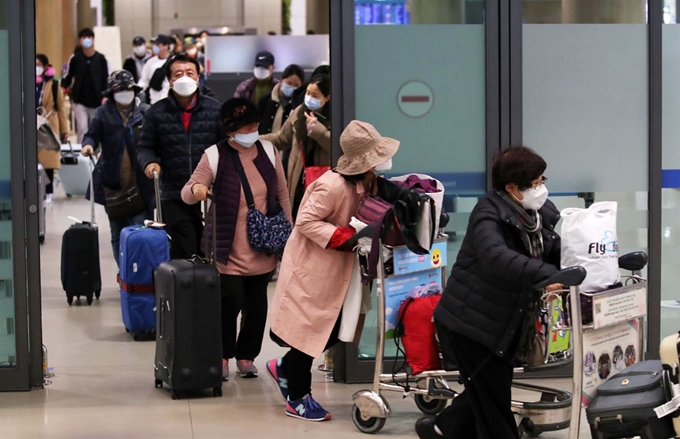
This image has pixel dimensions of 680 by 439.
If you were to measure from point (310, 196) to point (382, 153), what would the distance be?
1.26ft

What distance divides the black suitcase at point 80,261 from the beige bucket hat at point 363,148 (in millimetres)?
3839

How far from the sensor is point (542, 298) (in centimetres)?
448

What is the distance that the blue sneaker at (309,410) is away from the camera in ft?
18.6

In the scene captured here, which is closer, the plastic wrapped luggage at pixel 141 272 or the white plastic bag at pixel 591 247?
the white plastic bag at pixel 591 247

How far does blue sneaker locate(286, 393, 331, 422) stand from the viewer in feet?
18.6

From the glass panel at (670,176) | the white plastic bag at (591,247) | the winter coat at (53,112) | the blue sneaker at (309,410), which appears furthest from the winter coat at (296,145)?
the winter coat at (53,112)

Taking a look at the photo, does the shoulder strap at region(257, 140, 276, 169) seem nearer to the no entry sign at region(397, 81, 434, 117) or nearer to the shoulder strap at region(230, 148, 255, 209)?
the shoulder strap at region(230, 148, 255, 209)

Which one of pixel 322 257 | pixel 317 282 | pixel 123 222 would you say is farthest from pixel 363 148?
pixel 123 222

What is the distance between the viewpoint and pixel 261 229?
20.4 ft

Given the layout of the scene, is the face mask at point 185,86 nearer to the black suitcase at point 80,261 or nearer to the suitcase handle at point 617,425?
the black suitcase at point 80,261

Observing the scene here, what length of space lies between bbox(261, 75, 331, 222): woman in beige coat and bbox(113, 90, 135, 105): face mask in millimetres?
999

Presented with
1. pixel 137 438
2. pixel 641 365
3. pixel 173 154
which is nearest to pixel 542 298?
pixel 641 365

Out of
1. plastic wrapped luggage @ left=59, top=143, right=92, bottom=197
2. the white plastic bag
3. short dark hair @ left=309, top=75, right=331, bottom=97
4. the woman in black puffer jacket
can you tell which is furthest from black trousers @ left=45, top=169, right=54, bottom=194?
the white plastic bag

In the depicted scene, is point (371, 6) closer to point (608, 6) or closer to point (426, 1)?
point (426, 1)
